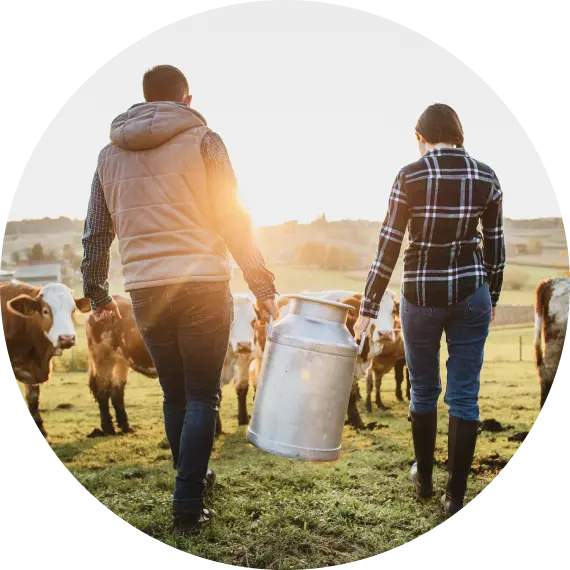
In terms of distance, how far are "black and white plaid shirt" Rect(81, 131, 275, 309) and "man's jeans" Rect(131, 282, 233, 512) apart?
168mm

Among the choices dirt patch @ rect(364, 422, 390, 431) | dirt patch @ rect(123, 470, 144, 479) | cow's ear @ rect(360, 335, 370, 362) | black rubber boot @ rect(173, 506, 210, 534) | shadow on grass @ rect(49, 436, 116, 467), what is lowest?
shadow on grass @ rect(49, 436, 116, 467)

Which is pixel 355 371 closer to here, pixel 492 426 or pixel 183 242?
pixel 492 426

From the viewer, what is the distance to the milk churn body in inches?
116

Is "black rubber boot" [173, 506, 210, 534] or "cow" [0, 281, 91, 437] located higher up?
"cow" [0, 281, 91, 437]

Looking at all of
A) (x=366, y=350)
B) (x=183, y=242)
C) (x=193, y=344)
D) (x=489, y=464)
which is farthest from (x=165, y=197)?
(x=366, y=350)

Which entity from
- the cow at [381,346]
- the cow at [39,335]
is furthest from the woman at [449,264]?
the cow at [39,335]

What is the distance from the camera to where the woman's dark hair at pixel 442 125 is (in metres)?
2.89

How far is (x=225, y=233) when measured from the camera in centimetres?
280

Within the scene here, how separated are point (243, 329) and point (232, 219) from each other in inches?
161

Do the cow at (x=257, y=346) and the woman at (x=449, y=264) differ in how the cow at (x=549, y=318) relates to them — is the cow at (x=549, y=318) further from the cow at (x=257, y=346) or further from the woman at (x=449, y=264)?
the cow at (x=257, y=346)

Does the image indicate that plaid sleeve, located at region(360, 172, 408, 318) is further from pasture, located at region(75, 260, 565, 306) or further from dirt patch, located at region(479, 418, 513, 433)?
pasture, located at region(75, 260, 565, 306)

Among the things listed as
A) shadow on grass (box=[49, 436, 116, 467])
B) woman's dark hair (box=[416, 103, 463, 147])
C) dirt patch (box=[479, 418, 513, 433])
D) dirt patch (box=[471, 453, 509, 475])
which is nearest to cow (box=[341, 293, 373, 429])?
dirt patch (box=[479, 418, 513, 433])

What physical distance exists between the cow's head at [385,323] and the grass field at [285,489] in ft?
3.19

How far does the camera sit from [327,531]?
117 inches
